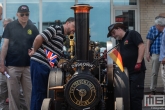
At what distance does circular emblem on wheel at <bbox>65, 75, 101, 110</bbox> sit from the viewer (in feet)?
16.5

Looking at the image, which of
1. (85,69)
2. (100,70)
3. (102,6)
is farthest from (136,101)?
(102,6)

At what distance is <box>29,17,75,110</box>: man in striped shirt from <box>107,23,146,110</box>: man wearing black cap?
38.8 inches

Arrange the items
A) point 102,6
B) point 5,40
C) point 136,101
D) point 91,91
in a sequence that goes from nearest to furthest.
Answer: point 91,91
point 136,101
point 5,40
point 102,6

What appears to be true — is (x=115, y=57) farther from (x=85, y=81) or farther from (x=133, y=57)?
(x=133, y=57)

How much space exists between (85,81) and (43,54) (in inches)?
52.9

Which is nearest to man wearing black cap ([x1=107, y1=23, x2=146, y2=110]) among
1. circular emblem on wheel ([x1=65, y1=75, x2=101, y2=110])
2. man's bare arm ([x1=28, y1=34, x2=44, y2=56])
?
man's bare arm ([x1=28, y1=34, x2=44, y2=56])

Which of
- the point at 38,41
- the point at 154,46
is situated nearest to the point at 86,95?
the point at 38,41

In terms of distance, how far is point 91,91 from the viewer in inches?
198

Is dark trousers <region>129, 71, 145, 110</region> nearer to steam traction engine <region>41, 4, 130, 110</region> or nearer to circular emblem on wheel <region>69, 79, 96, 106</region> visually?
steam traction engine <region>41, 4, 130, 110</region>

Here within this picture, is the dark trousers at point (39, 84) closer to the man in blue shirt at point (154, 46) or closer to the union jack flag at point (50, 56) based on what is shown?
the union jack flag at point (50, 56)

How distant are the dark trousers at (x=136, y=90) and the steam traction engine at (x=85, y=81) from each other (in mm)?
792

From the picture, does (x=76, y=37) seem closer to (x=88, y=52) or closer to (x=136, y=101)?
(x=88, y=52)

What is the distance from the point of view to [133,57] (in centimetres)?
683

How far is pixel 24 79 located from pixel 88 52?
2.46 m
